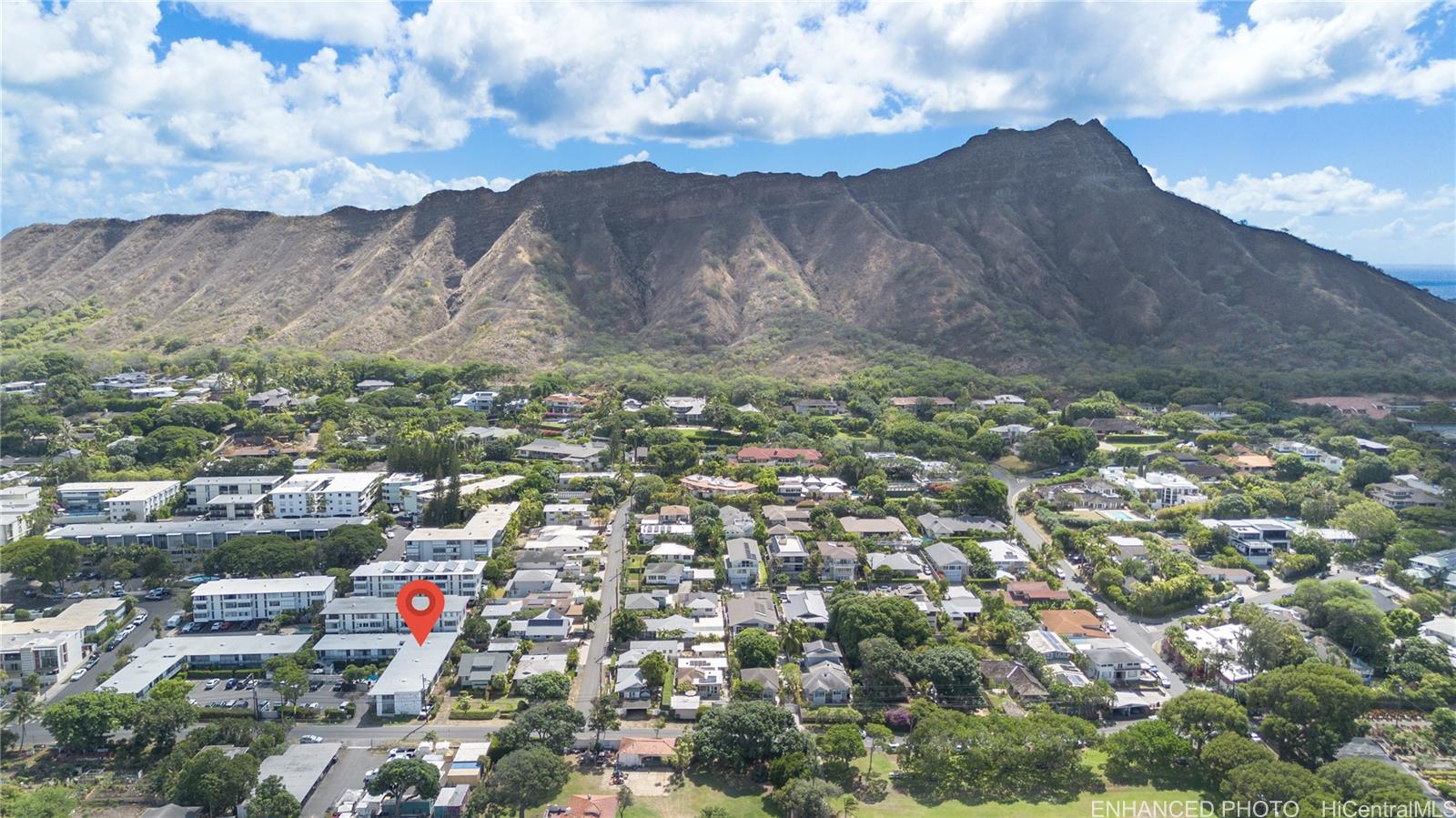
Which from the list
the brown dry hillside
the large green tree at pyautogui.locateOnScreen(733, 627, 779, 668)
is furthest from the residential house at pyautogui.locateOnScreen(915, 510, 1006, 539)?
the brown dry hillside

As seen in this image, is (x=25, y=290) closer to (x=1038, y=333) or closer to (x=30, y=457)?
(x=30, y=457)

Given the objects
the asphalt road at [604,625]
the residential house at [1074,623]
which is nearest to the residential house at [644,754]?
the asphalt road at [604,625]

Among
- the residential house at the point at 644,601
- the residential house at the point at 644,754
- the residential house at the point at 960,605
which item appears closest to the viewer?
the residential house at the point at 644,754

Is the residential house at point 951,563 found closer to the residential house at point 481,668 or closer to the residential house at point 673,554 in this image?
the residential house at point 673,554

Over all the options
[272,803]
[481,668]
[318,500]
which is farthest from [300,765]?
[318,500]

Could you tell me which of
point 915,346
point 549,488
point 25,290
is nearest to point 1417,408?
point 915,346

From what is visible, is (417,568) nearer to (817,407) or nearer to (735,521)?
(735,521)

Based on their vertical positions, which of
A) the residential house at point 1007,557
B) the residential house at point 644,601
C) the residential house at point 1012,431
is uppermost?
the residential house at point 1012,431

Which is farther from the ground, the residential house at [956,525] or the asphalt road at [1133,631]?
the residential house at [956,525]

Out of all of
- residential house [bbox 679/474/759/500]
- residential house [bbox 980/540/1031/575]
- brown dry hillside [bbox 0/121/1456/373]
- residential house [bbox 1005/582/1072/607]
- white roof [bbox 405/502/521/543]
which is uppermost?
brown dry hillside [bbox 0/121/1456/373]

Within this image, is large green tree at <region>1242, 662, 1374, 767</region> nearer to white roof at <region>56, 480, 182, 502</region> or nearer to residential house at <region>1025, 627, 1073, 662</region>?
residential house at <region>1025, 627, 1073, 662</region>
